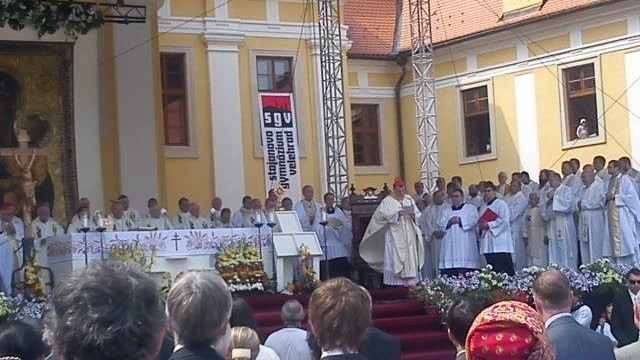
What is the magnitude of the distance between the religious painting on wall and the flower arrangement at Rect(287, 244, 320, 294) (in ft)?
16.2

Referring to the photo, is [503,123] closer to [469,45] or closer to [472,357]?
[469,45]

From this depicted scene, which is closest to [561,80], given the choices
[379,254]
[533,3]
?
[533,3]

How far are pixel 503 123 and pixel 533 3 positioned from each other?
3110 millimetres

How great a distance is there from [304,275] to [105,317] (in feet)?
44.3

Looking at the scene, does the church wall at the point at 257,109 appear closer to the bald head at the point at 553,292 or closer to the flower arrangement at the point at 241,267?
the flower arrangement at the point at 241,267

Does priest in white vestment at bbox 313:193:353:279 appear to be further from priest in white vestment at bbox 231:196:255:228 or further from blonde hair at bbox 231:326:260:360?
blonde hair at bbox 231:326:260:360

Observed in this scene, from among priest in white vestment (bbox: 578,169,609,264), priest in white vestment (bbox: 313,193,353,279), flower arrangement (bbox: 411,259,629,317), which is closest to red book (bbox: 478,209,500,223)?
priest in white vestment (bbox: 578,169,609,264)

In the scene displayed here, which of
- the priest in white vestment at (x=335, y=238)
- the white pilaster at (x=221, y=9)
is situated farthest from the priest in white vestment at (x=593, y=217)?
the white pilaster at (x=221, y=9)

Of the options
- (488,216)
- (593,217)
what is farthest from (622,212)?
(488,216)

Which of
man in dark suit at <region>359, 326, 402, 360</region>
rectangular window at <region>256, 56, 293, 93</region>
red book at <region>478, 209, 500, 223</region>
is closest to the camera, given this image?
man in dark suit at <region>359, 326, 402, 360</region>

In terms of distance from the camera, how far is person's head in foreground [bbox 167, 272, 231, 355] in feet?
13.7

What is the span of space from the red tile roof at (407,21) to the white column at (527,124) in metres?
1.54

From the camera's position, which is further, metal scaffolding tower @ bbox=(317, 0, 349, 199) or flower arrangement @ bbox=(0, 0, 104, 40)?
metal scaffolding tower @ bbox=(317, 0, 349, 199)

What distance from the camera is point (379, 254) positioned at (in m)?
17.9
